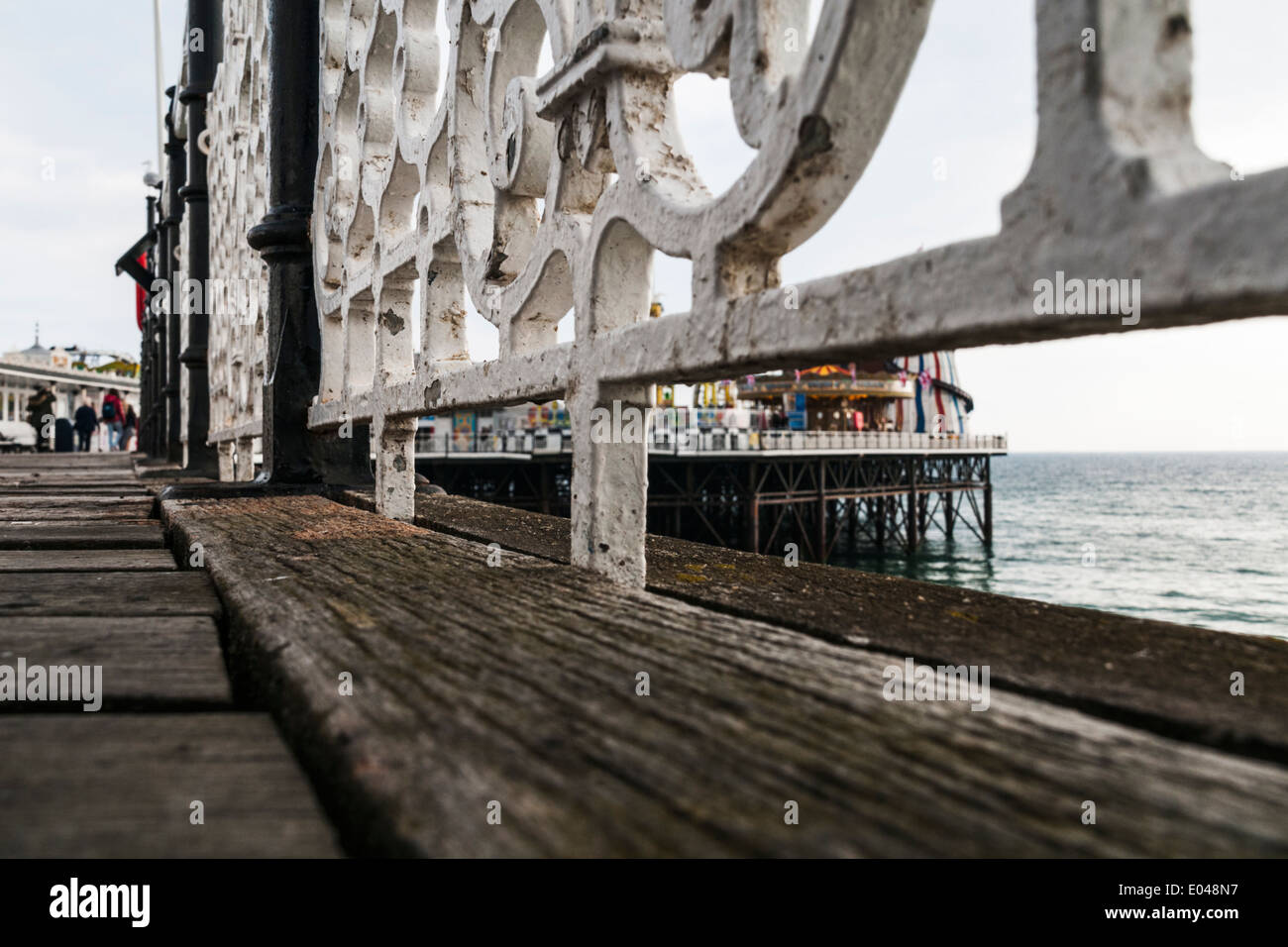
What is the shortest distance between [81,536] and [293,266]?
61.4 inches

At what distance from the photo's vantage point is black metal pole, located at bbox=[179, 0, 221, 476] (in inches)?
232

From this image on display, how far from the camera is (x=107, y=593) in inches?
44.1

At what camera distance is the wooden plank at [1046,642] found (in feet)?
2.05

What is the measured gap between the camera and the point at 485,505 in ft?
7.39

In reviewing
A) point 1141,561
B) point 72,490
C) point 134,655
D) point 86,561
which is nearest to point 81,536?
point 86,561

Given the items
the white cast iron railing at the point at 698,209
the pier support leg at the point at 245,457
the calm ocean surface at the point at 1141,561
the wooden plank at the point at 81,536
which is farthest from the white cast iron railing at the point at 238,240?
the calm ocean surface at the point at 1141,561

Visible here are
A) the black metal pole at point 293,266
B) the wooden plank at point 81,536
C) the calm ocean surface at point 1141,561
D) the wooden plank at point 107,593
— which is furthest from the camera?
the calm ocean surface at point 1141,561

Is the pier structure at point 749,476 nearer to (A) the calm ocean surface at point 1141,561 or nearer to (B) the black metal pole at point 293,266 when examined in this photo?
(A) the calm ocean surface at point 1141,561

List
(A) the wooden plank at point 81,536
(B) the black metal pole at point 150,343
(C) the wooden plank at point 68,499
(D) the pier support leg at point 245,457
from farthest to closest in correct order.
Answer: (B) the black metal pole at point 150,343
(D) the pier support leg at point 245,457
(C) the wooden plank at point 68,499
(A) the wooden plank at point 81,536

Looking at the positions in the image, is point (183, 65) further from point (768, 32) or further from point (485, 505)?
point (768, 32)

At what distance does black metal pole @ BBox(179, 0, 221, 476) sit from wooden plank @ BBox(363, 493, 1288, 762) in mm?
5481

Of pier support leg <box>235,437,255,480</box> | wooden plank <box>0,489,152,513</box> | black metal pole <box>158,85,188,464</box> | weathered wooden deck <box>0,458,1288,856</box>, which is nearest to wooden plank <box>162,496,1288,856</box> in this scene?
weathered wooden deck <box>0,458,1288,856</box>
